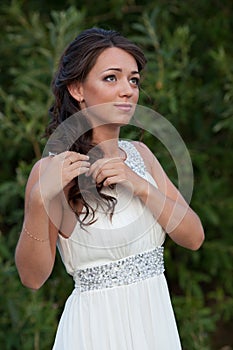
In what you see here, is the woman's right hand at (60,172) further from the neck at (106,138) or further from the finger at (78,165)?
the neck at (106,138)

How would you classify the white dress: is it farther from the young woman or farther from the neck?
the neck

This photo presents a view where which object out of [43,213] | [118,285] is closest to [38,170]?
[43,213]

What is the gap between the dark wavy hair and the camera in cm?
226

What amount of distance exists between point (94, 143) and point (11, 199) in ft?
6.29

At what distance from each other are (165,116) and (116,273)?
1.98m

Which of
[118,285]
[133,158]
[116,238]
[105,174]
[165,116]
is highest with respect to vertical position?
[165,116]

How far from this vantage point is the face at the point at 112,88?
2.22 metres

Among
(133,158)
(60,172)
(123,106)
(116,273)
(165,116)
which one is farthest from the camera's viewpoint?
(165,116)

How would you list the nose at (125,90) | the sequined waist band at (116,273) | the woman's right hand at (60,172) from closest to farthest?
the woman's right hand at (60,172) < the nose at (125,90) < the sequined waist band at (116,273)

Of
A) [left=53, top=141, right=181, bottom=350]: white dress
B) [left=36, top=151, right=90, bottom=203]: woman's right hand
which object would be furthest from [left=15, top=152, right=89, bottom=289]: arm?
[left=53, top=141, right=181, bottom=350]: white dress

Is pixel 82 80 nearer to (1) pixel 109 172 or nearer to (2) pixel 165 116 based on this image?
(1) pixel 109 172

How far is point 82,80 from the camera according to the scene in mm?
2279

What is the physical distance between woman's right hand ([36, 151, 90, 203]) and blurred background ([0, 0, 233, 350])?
5.33 ft

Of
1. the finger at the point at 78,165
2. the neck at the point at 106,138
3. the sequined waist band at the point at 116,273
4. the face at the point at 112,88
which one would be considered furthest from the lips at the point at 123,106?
the sequined waist band at the point at 116,273
